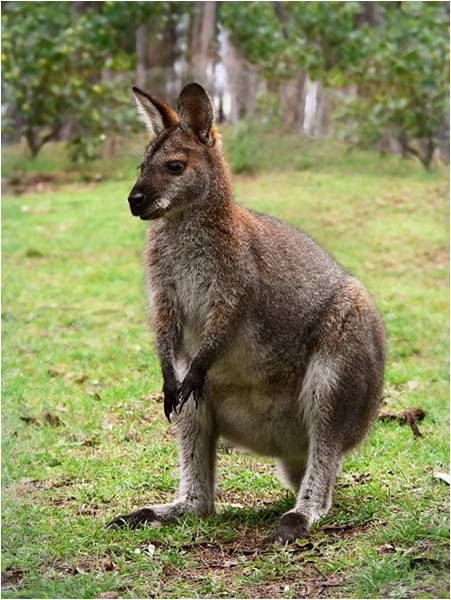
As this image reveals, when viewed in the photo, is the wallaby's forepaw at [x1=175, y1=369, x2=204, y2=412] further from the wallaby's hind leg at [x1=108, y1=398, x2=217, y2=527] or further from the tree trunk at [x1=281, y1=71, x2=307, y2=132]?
the tree trunk at [x1=281, y1=71, x2=307, y2=132]

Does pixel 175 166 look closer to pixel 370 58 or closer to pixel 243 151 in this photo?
pixel 243 151

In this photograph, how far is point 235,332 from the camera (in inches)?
171

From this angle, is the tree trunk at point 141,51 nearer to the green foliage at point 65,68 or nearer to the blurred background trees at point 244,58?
the blurred background trees at point 244,58

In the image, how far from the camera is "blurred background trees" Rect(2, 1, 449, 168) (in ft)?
52.1

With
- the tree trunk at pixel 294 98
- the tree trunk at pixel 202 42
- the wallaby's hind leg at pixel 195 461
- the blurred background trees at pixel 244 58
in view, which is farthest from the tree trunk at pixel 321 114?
the wallaby's hind leg at pixel 195 461

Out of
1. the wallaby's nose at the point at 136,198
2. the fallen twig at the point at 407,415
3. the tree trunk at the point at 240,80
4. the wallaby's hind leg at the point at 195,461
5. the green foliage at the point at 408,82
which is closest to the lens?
the wallaby's nose at the point at 136,198

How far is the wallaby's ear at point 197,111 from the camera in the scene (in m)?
4.30

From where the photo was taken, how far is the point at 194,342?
4.48 metres

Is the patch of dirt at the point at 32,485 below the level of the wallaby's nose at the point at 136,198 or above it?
below

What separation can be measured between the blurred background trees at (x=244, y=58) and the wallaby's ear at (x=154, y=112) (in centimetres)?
1173

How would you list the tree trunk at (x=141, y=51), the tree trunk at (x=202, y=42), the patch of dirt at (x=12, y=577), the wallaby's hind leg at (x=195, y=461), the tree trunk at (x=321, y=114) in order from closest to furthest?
the patch of dirt at (x=12, y=577) → the wallaby's hind leg at (x=195, y=461) → the tree trunk at (x=202, y=42) → the tree trunk at (x=141, y=51) → the tree trunk at (x=321, y=114)

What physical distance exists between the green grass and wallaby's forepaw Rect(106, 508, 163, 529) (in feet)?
0.23

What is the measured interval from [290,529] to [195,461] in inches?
26.6

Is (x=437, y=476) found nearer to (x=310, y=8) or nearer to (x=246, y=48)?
(x=310, y=8)
